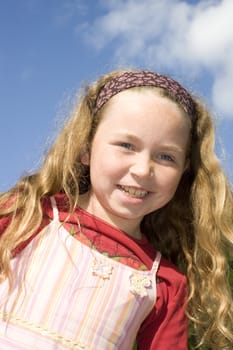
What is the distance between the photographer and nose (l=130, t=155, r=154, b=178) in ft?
9.80

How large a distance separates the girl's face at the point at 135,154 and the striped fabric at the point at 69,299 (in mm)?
265

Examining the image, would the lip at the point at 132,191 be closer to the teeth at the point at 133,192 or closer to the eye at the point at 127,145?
the teeth at the point at 133,192

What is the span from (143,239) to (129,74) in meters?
0.87

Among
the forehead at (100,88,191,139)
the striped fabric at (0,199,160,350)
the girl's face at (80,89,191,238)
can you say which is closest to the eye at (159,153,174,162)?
the girl's face at (80,89,191,238)

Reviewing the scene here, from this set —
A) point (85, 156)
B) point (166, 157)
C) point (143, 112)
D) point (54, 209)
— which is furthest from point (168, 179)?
point (54, 209)

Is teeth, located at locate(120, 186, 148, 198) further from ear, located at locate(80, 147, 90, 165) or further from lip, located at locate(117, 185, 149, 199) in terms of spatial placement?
ear, located at locate(80, 147, 90, 165)

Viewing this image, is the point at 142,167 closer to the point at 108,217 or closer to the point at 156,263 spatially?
the point at 108,217

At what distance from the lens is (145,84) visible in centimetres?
318

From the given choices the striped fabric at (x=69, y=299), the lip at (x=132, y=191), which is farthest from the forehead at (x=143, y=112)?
the striped fabric at (x=69, y=299)

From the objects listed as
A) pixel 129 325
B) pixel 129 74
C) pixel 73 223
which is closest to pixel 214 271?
pixel 129 325

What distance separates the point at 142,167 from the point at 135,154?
0.24 feet

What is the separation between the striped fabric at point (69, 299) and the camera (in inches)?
114

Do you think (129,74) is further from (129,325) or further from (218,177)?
(129,325)

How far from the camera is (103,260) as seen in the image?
3.06m
